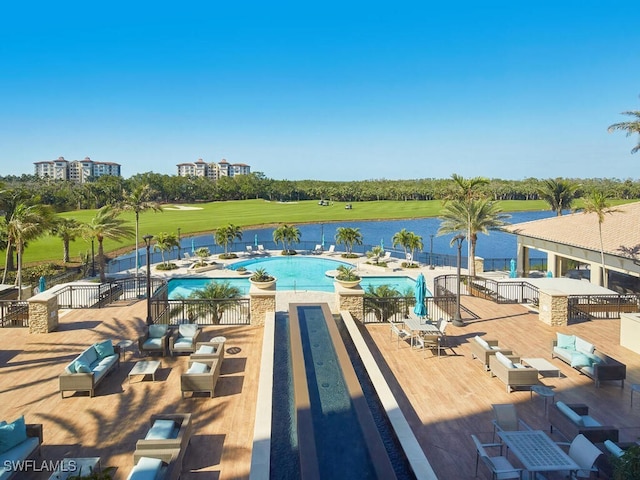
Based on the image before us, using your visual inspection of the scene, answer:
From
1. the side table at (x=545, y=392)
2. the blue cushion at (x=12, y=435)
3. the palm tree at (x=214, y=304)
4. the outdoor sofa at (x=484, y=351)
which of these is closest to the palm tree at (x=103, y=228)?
the palm tree at (x=214, y=304)

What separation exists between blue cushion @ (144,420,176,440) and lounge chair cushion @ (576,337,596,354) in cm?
970

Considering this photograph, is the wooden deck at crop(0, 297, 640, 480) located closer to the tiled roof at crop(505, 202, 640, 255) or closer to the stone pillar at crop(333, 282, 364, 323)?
the stone pillar at crop(333, 282, 364, 323)

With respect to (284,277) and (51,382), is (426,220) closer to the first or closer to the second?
(284,277)

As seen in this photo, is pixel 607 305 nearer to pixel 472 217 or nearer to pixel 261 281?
pixel 472 217

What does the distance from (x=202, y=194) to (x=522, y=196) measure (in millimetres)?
89855

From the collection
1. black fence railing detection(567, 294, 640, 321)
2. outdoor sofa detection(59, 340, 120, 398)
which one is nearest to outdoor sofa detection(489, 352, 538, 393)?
black fence railing detection(567, 294, 640, 321)

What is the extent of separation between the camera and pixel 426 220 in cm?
7081

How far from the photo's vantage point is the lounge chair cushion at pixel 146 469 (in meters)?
5.44

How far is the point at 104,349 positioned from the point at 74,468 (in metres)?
4.66

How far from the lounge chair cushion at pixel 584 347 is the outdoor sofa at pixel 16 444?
11.7 metres

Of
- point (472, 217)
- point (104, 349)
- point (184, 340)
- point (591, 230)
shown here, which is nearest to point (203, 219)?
point (472, 217)

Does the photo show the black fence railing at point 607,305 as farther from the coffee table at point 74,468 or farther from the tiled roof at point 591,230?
the coffee table at point 74,468

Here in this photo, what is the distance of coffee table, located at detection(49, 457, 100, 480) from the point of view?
5.52 meters

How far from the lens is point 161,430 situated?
6.53 meters
